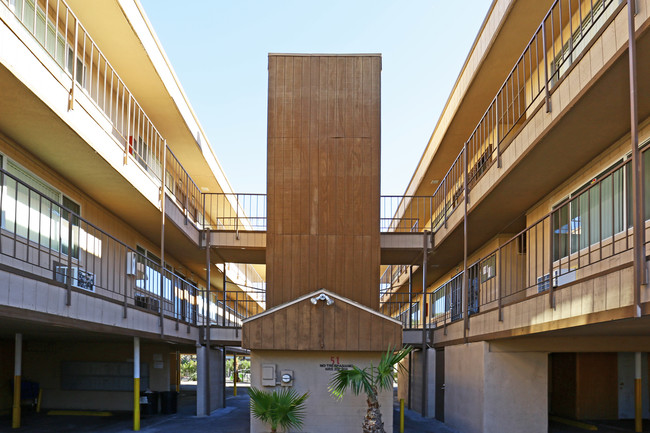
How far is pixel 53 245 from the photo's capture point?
44.6 feet

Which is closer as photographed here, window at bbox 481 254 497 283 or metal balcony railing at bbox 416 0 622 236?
metal balcony railing at bbox 416 0 622 236

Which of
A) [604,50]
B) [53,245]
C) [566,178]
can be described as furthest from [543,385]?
[53,245]

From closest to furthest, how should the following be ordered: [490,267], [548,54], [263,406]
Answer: [263,406] → [548,54] → [490,267]

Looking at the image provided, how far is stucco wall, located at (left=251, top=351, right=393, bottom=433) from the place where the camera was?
549 inches

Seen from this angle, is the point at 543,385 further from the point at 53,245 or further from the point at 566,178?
the point at 53,245

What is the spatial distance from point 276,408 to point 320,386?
1383 mm

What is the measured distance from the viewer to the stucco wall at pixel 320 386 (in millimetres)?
13945

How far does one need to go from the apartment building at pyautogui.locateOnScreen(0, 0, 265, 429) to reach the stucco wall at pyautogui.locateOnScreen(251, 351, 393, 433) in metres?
2.89

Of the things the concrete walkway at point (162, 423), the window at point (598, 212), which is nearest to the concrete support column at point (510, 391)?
the window at point (598, 212)

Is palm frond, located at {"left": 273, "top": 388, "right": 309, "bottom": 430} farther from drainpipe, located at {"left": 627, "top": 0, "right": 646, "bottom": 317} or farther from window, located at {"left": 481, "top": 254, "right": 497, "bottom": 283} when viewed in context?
Result: drainpipe, located at {"left": 627, "top": 0, "right": 646, "bottom": 317}

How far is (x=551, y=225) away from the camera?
30.6 ft

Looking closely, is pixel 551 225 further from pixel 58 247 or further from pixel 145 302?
pixel 145 302

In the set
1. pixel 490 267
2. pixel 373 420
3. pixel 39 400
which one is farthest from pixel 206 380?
pixel 490 267

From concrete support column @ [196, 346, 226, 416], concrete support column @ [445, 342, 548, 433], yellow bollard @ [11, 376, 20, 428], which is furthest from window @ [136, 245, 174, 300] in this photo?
concrete support column @ [445, 342, 548, 433]
